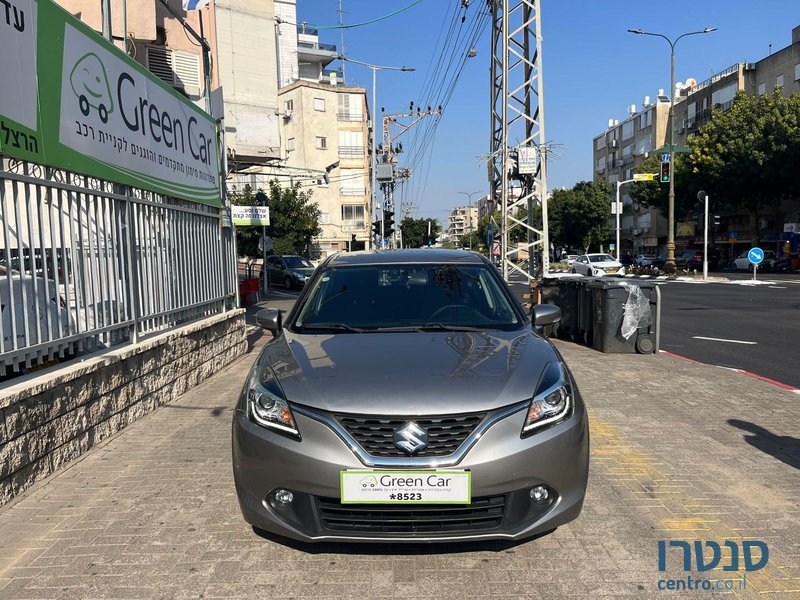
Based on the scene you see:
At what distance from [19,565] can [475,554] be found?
229 centimetres

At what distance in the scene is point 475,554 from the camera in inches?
124

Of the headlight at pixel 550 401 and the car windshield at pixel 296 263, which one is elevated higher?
the car windshield at pixel 296 263

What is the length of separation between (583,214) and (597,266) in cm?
4058

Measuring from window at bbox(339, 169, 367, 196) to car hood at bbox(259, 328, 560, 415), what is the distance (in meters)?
53.8

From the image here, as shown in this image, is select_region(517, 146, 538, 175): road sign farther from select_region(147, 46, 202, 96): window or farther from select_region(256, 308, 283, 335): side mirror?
select_region(256, 308, 283, 335): side mirror

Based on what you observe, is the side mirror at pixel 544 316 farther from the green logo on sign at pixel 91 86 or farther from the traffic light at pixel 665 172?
the traffic light at pixel 665 172

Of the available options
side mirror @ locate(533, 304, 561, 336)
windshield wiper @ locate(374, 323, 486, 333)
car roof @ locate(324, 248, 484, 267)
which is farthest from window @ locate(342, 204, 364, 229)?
windshield wiper @ locate(374, 323, 486, 333)

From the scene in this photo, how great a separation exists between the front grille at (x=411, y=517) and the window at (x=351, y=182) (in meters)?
54.7

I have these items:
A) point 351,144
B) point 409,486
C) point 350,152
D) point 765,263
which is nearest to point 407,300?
point 409,486

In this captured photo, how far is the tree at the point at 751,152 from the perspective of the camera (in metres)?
38.2

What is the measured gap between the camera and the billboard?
4.23 meters

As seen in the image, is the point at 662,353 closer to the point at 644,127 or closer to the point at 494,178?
the point at 494,178

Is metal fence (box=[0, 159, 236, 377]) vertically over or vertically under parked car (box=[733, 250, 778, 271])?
over

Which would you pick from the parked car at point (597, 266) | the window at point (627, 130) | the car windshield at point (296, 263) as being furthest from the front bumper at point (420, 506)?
the window at point (627, 130)
